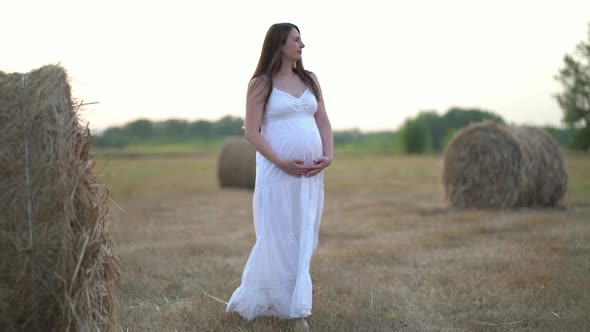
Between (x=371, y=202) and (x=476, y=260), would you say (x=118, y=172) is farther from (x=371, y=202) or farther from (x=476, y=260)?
(x=476, y=260)

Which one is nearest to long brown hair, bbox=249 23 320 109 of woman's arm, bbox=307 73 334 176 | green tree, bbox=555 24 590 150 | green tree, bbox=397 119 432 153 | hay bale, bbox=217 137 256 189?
woman's arm, bbox=307 73 334 176

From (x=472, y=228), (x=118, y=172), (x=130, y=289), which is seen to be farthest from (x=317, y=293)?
(x=118, y=172)

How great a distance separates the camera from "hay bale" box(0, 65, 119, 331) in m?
3.17

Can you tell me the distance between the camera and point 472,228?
8.04 m

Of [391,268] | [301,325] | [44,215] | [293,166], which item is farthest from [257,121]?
[391,268]

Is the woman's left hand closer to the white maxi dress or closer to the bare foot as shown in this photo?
the white maxi dress

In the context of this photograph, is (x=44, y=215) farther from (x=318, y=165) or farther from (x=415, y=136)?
(x=415, y=136)

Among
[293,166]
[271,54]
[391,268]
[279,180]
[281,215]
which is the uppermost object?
[271,54]

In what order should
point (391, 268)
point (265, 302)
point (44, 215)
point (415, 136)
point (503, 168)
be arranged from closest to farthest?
point (44, 215) → point (265, 302) → point (391, 268) → point (503, 168) → point (415, 136)

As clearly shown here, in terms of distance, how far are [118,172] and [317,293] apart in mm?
19818

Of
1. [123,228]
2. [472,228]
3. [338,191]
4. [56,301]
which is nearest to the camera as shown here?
[56,301]

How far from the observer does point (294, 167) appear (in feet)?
13.6

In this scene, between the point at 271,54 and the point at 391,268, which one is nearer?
the point at 271,54

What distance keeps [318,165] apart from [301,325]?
3.59 feet
